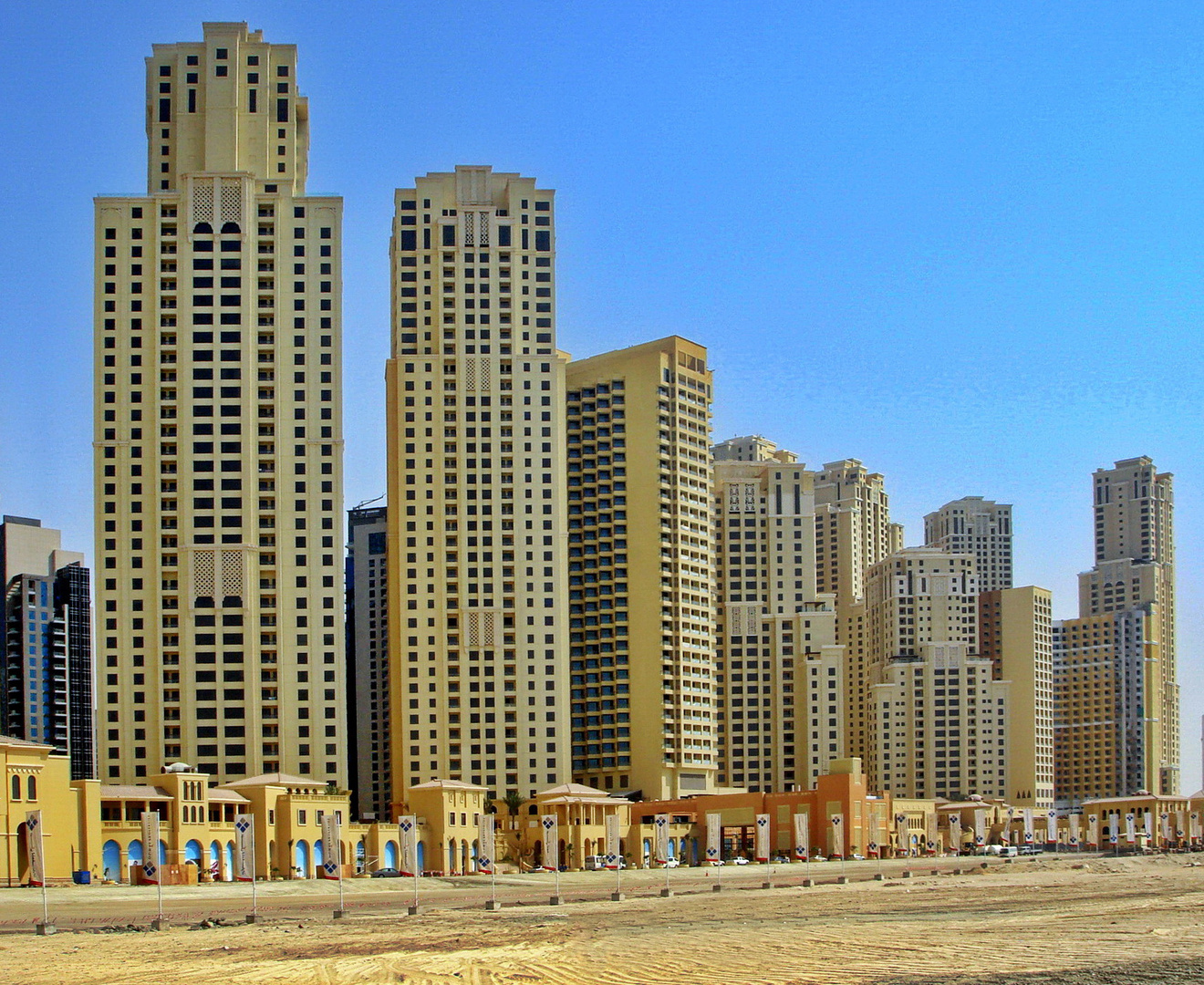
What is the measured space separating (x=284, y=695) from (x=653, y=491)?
44135 millimetres

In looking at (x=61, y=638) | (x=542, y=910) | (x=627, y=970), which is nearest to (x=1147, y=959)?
(x=627, y=970)

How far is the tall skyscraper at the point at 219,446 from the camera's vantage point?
13038 centimetres

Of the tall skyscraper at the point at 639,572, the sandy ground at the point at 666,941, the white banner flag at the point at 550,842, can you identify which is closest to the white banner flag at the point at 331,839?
the sandy ground at the point at 666,941

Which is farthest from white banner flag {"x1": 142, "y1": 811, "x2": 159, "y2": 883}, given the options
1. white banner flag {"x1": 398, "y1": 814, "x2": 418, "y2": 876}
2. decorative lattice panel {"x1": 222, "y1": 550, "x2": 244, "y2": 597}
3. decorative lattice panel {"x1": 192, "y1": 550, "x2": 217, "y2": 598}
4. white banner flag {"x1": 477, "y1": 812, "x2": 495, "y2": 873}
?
decorative lattice panel {"x1": 192, "y1": 550, "x2": 217, "y2": 598}

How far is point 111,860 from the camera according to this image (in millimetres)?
96812

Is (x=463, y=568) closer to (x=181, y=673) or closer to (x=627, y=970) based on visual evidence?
(x=181, y=673)

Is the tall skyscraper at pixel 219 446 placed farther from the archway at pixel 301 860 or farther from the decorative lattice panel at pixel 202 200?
the archway at pixel 301 860

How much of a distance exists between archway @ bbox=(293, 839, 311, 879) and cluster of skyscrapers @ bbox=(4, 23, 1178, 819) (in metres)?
22.1

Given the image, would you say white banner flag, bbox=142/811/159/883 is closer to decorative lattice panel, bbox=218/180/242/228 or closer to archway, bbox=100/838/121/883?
archway, bbox=100/838/121/883

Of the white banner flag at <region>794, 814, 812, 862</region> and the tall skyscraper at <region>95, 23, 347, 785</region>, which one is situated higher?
the tall skyscraper at <region>95, 23, 347, 785</region>

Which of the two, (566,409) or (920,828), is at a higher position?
(566,409)

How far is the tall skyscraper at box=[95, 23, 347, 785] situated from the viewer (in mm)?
130375

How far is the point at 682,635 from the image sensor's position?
6289 inches

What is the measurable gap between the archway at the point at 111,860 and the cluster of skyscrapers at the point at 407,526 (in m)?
31.3
